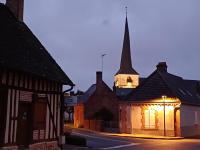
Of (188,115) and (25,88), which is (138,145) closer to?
(25,88)

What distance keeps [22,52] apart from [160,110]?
2215 centimetres

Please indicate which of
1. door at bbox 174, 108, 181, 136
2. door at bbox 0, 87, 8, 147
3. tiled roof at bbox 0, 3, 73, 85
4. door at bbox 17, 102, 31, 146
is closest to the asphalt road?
tiled roof at bbox 0, 3, 73, 85

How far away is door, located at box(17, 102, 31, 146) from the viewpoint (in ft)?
55.9

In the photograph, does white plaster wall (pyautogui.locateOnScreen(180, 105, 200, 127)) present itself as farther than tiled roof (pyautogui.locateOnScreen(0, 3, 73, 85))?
Yes

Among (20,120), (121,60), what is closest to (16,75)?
(20,120)

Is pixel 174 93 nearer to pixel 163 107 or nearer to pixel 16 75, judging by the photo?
pixel 163 107

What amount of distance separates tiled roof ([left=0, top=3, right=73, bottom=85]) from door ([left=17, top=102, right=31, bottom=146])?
152 cm

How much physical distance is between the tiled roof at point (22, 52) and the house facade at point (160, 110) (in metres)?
18.8

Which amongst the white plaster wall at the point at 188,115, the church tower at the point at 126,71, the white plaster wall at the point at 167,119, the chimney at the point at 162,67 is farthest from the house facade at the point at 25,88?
the church tower at the point at 126,71

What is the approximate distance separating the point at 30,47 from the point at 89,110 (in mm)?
36264

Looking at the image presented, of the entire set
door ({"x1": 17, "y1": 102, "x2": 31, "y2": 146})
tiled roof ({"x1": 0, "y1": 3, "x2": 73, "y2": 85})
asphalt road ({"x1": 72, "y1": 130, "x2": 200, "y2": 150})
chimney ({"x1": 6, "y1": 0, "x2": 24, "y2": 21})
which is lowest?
asphalt road ({"x1": 72, "y1": 130, "x2": 200, "y2": 150})

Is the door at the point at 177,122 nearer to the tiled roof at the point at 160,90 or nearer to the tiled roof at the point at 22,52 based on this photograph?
the tiled roof at the point at 160,90

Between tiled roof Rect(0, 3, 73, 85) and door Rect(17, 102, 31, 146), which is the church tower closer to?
tiled roof Rect(0, 3, 73, 85)

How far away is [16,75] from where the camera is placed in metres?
16.4
